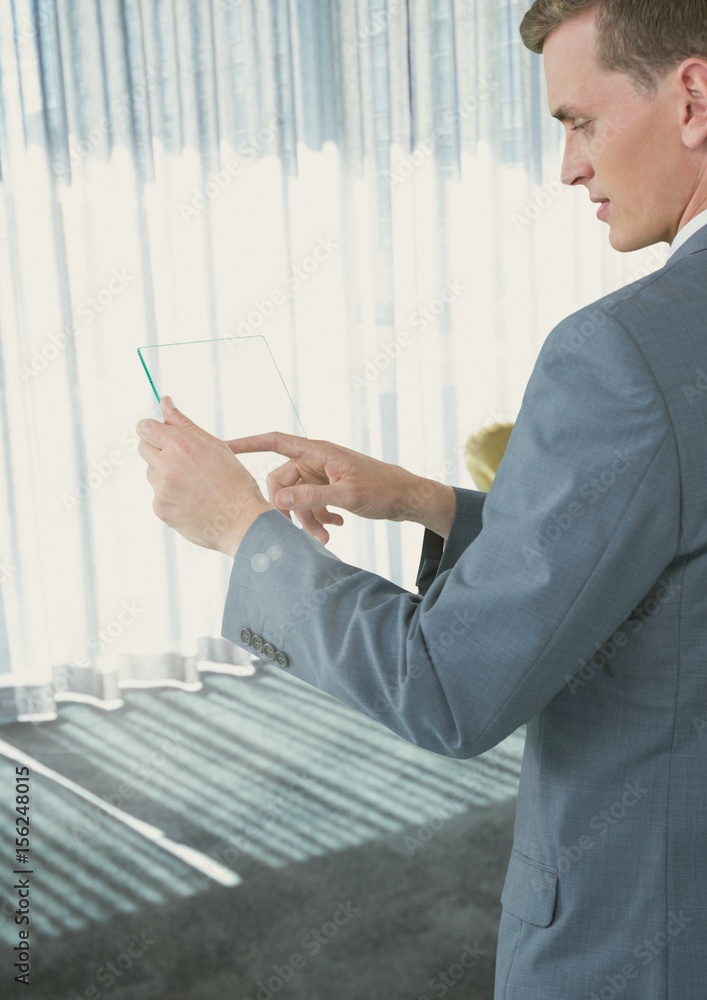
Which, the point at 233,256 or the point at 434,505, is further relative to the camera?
the point at 233,256

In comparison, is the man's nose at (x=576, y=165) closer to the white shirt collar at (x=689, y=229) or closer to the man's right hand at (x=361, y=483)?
the white shirt collar at (x=689, y=229)

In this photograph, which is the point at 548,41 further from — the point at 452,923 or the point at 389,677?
the point at 452,923

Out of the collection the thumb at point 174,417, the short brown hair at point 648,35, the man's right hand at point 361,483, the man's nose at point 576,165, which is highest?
the short brown hair at point 648,35

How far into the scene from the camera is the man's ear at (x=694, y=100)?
729 millimetres

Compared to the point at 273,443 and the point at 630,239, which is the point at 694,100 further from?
the point at 273,443

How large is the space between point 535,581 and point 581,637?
0.06 metres

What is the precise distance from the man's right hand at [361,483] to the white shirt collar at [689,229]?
380 millimetres

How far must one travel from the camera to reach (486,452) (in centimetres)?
285

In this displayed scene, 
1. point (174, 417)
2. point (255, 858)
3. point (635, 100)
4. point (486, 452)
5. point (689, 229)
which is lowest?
point (255, 858)

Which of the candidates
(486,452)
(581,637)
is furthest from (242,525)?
(486,452)

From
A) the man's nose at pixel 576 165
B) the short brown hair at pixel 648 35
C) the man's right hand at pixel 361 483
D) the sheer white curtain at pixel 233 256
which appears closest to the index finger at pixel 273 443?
the man's right hand at pixel 361 483

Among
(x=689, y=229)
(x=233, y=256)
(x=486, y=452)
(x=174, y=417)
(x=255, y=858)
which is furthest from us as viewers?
(x=233, y=256)

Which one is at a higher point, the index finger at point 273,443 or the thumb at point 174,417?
the thumb at point 174,417

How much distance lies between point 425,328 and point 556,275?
2.01ft
